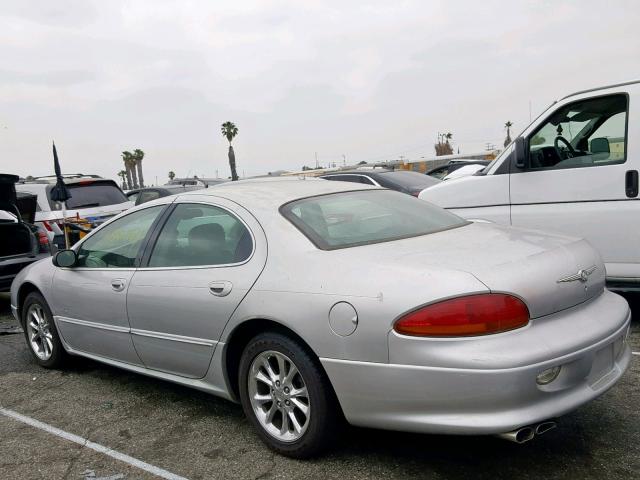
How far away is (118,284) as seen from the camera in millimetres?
3904

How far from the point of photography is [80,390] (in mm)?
4312

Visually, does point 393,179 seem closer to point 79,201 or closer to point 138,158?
point 79,201

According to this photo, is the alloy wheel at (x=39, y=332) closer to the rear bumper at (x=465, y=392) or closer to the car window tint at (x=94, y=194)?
the rear bumper at (x=465, y=392)

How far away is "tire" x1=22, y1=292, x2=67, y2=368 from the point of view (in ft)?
15.3

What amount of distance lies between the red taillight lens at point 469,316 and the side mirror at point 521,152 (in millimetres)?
3099

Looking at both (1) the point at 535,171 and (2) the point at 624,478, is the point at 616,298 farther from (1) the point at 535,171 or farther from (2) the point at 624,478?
(1) the point at 535,171

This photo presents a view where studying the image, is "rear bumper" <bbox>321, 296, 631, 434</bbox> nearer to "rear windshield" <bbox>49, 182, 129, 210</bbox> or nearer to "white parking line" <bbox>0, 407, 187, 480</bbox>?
"white parking line" <bbox>0, 407, 187, 480</bbox>

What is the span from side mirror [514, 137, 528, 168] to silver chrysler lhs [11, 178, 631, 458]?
1827 millimetres

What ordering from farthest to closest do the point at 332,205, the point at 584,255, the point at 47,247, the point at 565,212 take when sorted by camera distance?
1. the point at 47,247
2. the point at 565,212
3. the point at 332,205
4. the point at 584,255

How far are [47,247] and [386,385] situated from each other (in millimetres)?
6358

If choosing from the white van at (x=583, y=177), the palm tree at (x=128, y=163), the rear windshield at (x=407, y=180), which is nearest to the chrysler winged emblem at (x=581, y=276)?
the white van at (x=583, y=177)

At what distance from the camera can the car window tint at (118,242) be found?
157 inches

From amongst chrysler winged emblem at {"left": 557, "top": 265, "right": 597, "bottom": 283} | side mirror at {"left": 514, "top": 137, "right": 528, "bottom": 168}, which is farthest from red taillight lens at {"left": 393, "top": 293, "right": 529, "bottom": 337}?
side mirror at {"left": 514, "top": 137, "right": 528, "bottom": 168}

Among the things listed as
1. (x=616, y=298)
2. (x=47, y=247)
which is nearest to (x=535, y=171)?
(x=616, y=298)
